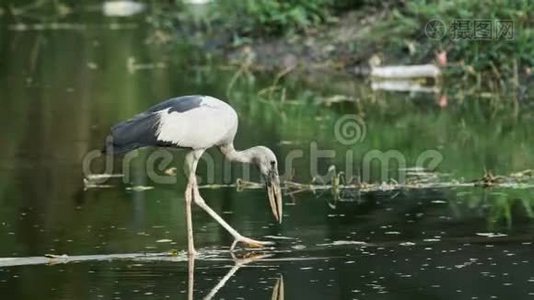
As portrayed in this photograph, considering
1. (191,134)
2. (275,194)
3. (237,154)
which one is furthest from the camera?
(237,154)

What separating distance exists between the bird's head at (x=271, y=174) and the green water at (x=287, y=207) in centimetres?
22

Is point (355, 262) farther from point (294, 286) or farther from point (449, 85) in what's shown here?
point (449, 85)

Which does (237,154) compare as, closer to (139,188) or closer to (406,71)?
(139,188)

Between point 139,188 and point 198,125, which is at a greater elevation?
point 198,125

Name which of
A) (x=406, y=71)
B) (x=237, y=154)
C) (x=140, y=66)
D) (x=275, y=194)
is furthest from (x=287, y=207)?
(x=140, y=66)

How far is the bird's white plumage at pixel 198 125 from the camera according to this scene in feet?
34.6

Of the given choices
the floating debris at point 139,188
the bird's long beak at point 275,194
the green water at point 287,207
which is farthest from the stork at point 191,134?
the floating debris at point 139,188

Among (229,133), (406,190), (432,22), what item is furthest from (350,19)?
(229,133)

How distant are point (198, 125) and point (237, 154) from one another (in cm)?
56

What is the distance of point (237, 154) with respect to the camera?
11.1 metres

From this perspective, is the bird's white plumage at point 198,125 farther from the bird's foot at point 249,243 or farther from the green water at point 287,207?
the bird's foot at point 249,243

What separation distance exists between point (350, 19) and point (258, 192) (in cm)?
924

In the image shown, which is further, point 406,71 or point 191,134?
point 406,71

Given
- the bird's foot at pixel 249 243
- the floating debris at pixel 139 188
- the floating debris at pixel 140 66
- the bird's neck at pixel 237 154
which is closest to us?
the bird's foot at pixel 249 243
